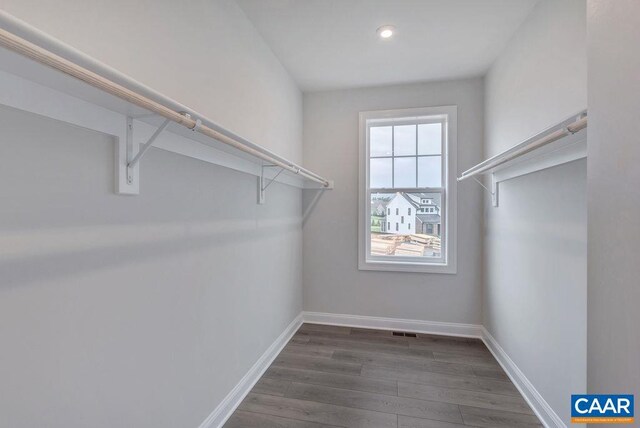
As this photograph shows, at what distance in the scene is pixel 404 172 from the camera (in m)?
3.00

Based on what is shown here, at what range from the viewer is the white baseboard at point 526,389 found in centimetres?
161

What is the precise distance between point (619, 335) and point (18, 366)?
1.29 metres

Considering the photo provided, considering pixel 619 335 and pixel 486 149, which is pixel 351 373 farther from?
pixel 486 149

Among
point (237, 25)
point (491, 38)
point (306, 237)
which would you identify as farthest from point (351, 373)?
point (491, 38)

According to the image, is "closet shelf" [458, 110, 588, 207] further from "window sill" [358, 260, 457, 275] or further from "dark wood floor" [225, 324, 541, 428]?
"dark wood floor" [225, 324, 541, 428]

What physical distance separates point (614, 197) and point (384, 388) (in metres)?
1.90

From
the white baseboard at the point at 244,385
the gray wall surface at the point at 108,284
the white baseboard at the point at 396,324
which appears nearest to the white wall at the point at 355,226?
the white baseboard at the point at 396,324

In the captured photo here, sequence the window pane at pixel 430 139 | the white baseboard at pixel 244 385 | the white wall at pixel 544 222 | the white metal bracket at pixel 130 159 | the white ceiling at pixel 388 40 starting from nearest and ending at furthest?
1. the white metal bracket at pixel 130 159
2. the white wall at pixel 544 222
3. the white baseboard at pixel 244 385
4. the white ceiling at pixel 388 40
5. the window pane at pixel 430 139

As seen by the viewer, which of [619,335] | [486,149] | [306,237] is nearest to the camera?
[619,335]

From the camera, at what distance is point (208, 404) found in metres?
1.54

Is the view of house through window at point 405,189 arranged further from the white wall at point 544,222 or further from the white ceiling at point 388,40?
the white wall at point 544,222

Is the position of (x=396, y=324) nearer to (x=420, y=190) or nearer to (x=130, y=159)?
(x=420, y=190)

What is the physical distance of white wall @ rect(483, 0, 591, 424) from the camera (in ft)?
4.64

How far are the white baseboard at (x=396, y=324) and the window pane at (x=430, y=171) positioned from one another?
136 centimetres
